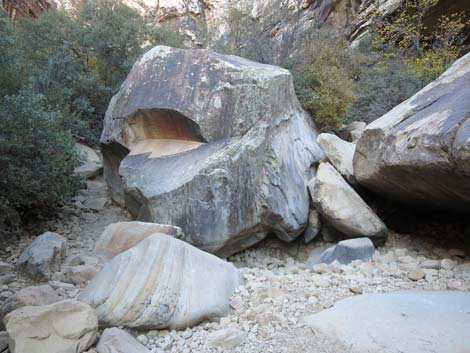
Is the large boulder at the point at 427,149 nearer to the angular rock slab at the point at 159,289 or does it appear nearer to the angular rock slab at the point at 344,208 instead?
the angular rock slab at the point at 344,208

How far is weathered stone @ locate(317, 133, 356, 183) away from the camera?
5922 millimetres

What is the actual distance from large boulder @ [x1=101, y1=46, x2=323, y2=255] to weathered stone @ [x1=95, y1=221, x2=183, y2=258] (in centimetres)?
44

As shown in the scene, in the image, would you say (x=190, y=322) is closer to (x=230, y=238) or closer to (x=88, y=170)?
(x=230, y=238)

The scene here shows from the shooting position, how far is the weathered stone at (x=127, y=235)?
4535mm

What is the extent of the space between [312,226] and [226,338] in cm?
332

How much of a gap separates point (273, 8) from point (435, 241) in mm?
12077

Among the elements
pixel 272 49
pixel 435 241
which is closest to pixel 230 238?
pixel 435 241

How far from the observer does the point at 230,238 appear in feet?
16.9

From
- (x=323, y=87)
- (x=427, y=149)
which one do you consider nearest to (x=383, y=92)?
(x=323, y=87)

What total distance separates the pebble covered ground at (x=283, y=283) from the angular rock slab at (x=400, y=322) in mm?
159

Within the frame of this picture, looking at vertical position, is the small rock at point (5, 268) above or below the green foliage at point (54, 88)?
below

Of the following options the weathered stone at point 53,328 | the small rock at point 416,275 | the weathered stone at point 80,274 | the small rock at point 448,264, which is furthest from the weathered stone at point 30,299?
the small rock at point 448,264

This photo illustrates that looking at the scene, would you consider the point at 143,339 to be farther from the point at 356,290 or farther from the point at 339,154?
the point at 339,154

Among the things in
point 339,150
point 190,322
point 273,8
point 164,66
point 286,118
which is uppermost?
point 273,8
